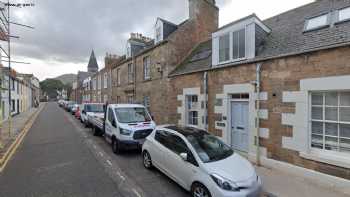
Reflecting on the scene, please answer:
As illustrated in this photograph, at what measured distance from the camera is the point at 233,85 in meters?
8.22

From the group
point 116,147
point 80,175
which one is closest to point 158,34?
point 116,147

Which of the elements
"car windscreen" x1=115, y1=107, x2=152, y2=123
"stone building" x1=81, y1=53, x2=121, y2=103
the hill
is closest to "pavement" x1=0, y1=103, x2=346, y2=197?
"car windscreen" x1=115, y1=107, x2=152, y2=123

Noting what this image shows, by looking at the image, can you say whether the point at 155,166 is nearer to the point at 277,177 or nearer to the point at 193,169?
the point at 193,169

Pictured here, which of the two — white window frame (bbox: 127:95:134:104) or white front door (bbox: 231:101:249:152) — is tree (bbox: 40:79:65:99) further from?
white front door (bbox: 231:101:249:152)

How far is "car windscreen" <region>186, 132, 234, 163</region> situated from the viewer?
4.90m

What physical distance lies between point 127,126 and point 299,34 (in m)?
7.29

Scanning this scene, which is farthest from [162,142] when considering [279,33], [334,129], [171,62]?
[171,62]

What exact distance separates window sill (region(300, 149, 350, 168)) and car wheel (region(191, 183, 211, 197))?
138 inches

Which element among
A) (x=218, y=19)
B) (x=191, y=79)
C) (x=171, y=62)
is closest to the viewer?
(x=191, y=79)

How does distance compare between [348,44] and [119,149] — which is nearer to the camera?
[348,44]

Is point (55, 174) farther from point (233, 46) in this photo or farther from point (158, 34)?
point (158, 34)

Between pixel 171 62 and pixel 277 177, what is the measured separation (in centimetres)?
881

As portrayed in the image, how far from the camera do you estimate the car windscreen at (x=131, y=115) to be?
356 inches

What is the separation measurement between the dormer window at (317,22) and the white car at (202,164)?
509 centimetres
